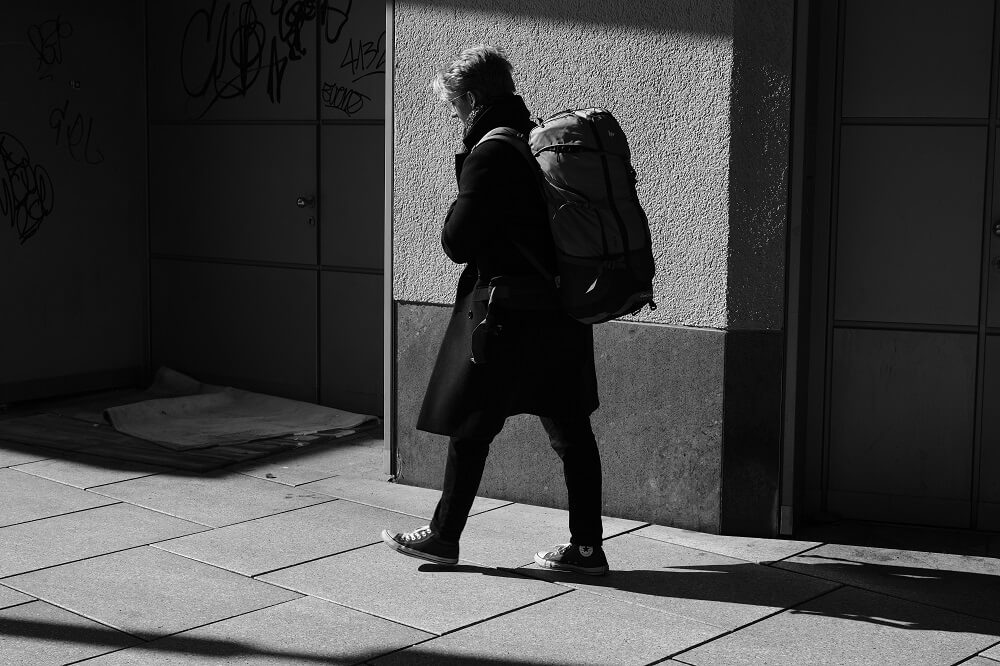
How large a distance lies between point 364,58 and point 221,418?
7.24ft

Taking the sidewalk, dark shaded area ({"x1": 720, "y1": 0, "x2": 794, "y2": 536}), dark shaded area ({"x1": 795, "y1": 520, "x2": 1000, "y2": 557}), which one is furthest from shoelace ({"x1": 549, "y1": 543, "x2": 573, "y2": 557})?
dark shaded area ({"x1": 795, "y1": 520, "x2": 1000, "y2": 557})

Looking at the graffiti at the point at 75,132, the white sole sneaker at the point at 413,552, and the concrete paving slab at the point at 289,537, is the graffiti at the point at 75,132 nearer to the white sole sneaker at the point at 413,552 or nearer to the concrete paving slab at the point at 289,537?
the concrete paving slab at the point at 289,537

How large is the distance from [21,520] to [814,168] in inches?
141

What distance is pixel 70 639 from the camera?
13.3ft

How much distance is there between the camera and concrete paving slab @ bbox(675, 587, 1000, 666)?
4.00 meters

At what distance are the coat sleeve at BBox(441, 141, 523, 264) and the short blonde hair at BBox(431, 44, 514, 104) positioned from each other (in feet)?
0.72

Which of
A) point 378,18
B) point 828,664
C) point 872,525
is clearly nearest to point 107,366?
point 378,18

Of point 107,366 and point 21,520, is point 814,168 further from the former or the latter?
point 107,366

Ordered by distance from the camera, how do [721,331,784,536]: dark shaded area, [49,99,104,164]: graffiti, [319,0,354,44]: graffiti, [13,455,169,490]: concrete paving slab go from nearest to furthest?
[721,331,784,536]: dark shaded area
[13,455,169,490]: concrete paving slab
[319,0,354,44]: graffiti
[49,99,104,164]: graffiti

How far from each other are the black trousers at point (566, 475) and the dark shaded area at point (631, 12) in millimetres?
1676

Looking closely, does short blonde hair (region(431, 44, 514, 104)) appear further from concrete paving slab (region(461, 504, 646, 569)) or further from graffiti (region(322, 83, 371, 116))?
graffiti (region(322, 83, 371, 116))

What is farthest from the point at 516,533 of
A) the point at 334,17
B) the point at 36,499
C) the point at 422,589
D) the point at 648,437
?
the point at 334,17

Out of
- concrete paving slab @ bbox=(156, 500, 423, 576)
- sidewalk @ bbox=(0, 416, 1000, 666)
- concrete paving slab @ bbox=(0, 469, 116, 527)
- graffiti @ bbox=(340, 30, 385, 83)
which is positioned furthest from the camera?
graffiti @ bbox=(340, 30, 385, 83)

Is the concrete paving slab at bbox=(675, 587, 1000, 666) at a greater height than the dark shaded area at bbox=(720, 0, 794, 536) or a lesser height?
lesser
